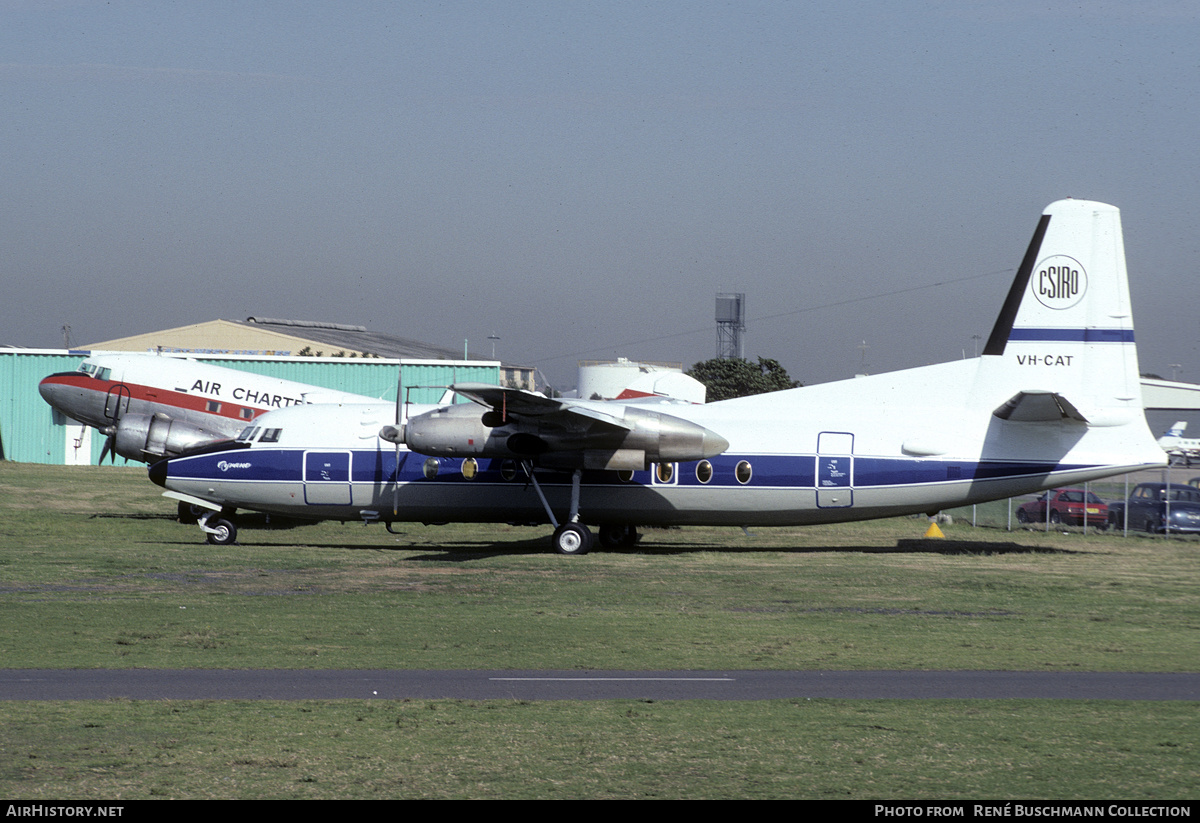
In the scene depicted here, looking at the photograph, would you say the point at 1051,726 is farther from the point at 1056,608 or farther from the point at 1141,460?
the point at 1141,460

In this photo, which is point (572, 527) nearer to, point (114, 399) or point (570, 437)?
point (570, 437)

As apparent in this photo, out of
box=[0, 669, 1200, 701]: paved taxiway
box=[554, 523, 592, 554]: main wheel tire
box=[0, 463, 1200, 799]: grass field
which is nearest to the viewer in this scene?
box=[0, 463, 1200, 799]: grass field

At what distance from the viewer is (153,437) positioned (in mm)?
29766

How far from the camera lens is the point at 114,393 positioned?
3222 centimetres

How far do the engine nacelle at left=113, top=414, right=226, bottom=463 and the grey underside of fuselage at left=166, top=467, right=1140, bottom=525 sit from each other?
442 cm

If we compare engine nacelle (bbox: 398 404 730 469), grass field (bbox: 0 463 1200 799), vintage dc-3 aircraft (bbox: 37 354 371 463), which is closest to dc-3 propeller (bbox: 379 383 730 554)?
engine nacelle (bbox: 398 404 730 469)

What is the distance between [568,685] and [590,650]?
208 centimetres

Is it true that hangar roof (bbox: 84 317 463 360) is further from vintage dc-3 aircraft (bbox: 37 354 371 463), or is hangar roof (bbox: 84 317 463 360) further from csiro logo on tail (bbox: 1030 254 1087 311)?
csiro logo on tail (bbox: 1030 254 1087 311)

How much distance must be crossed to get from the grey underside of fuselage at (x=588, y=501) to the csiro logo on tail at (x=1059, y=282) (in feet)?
14.5

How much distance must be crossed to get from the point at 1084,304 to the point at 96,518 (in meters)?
25.9

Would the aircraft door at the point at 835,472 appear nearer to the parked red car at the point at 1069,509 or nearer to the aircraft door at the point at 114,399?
the parked red car at the point at 1069,509

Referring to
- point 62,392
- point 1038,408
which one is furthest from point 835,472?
point 62,392

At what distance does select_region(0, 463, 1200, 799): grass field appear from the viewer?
27.5 ft

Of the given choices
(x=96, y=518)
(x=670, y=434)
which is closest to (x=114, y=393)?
(x=96, y=518)
